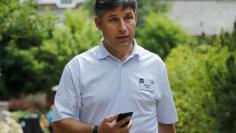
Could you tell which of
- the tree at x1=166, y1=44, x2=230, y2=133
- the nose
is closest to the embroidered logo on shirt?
the nose

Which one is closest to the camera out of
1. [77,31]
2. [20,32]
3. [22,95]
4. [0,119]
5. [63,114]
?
[63,114]

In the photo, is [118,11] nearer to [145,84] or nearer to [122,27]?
[122,27]

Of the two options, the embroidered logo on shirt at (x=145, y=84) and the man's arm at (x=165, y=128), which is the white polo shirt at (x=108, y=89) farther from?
the man's arm at (x=165, y=128)

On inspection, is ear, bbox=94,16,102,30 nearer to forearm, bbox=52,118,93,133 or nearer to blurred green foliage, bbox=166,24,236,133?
forearm, bbox=52,118,93,133

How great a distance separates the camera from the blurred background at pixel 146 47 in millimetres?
9453

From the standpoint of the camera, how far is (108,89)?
10.00ft

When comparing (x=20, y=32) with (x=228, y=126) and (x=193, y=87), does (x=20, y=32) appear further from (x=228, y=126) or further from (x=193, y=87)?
(x=193, y=87)

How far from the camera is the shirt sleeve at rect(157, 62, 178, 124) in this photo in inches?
126

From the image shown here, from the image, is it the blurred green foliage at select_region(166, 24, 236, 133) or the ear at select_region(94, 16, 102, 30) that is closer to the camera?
the ear at select_region(94, 16, 102, 30)

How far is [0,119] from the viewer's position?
536 inches

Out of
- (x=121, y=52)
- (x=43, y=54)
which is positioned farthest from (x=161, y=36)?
(x=121, y=52)

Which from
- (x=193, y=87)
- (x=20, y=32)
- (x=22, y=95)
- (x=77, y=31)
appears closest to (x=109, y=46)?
(x=20, y=32)

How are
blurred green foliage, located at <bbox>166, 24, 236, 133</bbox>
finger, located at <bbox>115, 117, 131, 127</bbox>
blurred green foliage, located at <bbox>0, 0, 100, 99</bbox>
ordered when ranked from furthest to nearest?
1. blurred green foliage, located at <bbox>0, 0, 100, 99</bbox>
2. blurred green foliage, located at <bbox>166, 24, 236, 133</bbox>
3. finger, located at <bbox>115, 117, 131, 127</bbox>

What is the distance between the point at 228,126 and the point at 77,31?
16779 millimetres
